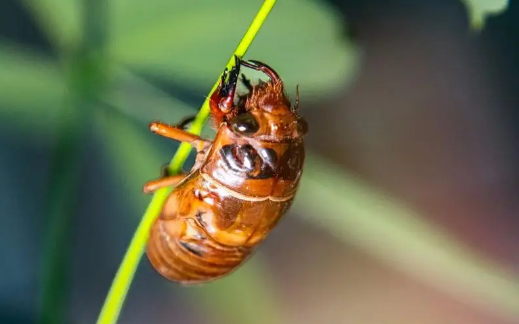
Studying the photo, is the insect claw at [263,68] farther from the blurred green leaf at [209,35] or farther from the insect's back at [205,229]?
the blurred green leaf at [209,35]

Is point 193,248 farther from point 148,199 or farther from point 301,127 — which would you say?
point 148,199

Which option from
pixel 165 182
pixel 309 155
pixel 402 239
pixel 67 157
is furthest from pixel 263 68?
pixel 402 239

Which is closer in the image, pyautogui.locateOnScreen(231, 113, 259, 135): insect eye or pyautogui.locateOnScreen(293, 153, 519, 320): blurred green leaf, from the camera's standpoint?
pyautogui.locateOnScreen(231, 113, 259, 135): insect eye

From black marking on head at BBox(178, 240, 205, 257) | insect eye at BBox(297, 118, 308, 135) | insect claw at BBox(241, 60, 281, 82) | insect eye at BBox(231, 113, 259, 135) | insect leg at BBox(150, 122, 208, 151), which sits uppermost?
insect claw at BBox(241, 60, 281, 82)

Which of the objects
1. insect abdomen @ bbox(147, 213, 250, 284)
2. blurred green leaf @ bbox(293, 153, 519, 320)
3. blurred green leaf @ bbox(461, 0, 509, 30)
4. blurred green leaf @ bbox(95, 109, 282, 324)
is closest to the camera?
blurred green leaf @ bbox(461, 0, 509, 30)

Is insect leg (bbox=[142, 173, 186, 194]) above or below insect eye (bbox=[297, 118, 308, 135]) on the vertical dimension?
below

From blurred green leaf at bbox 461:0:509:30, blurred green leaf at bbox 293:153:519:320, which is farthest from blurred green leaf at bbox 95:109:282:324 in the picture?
blurred green leaf at bbox 461:0:509:30

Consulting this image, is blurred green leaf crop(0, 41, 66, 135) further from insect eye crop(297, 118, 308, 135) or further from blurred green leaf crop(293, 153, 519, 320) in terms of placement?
blurred green leaf crop(293, 153, 519, 320)

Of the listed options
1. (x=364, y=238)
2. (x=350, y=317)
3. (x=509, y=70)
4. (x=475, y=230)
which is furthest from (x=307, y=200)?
(x=509, y=70)
